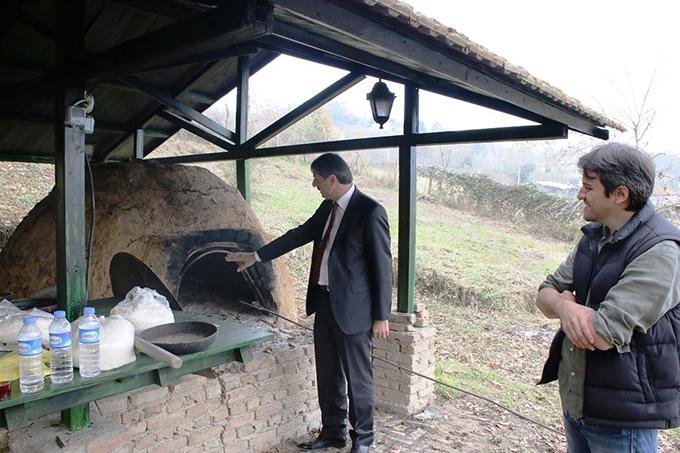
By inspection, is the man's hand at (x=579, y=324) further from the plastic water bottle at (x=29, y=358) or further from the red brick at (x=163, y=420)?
the red brick at (x=163, y=420)

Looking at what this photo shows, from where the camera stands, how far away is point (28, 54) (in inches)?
188

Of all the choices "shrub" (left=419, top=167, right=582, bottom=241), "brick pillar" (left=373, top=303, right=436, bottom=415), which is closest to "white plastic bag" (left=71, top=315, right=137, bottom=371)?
"brick pillar" (left=373, top=303, right=436, bottom=415)

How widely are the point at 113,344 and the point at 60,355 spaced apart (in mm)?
229

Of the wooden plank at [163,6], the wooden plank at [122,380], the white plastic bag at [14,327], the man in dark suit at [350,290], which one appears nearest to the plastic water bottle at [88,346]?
the wooden plank at [122,380]

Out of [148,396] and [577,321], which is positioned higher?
[577,321]

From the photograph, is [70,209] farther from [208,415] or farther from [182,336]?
[208,415]

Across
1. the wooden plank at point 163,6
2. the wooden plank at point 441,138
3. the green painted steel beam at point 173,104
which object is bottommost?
the wooden plank at point 441,138

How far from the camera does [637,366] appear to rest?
5.66ft

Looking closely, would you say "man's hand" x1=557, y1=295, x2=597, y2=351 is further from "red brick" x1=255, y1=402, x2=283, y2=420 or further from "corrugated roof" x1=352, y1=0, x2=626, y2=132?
"red brick" x1=255, y1=402, x2=283, y2=420

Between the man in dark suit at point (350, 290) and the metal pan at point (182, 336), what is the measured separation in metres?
0.92

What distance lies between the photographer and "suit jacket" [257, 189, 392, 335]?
3324mm

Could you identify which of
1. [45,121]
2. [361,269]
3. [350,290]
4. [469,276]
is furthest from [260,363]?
[469,276]

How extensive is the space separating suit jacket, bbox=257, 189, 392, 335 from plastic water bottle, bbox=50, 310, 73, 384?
167 centimetres

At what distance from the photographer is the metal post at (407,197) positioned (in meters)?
4.36
